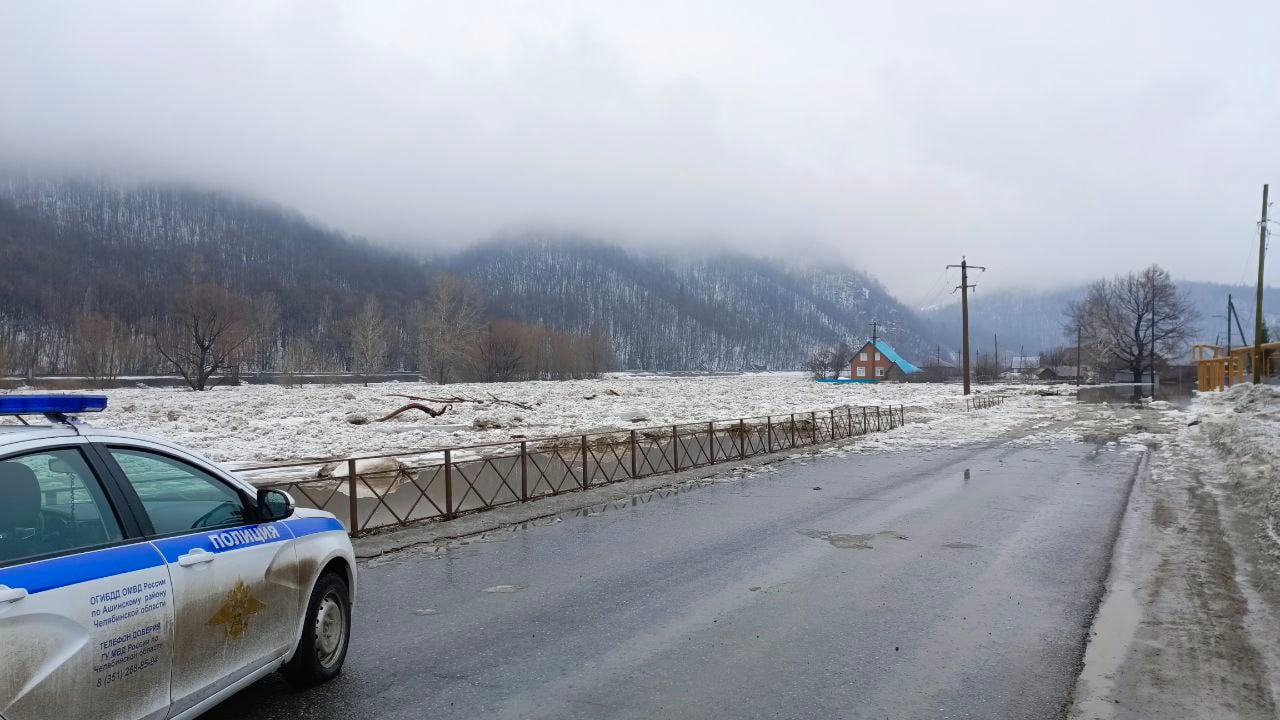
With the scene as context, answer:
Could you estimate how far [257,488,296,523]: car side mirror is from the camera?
4.40 metres

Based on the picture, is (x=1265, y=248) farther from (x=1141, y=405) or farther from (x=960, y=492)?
(x=960, y=492)

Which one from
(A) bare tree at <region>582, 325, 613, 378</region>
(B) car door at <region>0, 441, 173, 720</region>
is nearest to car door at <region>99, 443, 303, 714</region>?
(B) car door at <region>0, 441, 173, 720</region>

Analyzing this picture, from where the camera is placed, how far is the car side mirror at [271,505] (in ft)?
14.4

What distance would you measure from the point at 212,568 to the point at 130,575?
52 cm

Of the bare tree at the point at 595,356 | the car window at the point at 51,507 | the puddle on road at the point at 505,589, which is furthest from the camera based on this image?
the bare tree at the point at 595,356

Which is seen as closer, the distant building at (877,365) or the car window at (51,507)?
the car window at (51,507)

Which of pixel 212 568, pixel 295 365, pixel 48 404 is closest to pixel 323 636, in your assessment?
pixel 212 568

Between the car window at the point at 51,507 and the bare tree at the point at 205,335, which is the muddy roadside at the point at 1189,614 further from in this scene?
the bare tree at the point at 205,335

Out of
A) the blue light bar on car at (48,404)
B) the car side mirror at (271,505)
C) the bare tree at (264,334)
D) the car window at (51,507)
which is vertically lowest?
the car side mirror at (271,505)

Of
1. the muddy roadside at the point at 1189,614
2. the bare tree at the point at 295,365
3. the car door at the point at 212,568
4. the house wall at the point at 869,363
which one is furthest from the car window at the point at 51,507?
the house wall at the point at 869,363

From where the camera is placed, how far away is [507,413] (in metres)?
38.0

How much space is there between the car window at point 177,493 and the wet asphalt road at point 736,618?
126cm

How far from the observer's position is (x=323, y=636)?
5.00 m

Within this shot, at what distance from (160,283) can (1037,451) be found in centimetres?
16616
